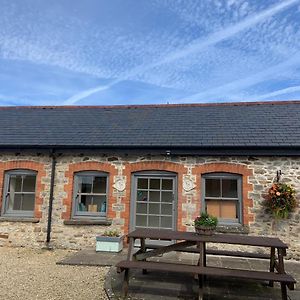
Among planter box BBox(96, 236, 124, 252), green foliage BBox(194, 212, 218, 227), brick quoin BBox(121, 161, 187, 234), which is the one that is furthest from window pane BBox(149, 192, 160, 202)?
green foliage BBox(194, 212, 218, 227)

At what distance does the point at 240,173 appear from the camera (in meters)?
8.39

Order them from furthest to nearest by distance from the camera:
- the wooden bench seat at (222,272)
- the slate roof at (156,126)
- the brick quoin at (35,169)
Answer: the brick quoin at (35,169)
the slate roof at (156,126)
the wooden bench seat at (222,272)

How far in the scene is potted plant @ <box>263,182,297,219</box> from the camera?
305 inches

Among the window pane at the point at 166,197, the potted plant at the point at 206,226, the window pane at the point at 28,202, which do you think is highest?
the window pane at the point at 166,197

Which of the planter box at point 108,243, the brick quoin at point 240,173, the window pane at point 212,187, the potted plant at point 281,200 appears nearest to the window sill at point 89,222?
the planter box at point 108,243

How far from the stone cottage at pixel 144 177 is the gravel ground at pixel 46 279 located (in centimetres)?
142

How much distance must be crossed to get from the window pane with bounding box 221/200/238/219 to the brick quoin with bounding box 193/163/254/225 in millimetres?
331

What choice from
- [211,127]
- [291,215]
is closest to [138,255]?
[291,215]

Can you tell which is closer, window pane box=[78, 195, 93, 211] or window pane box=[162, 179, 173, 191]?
window pane box=[162, 179, 173, 191]

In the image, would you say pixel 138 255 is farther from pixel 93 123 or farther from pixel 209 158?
pixel 93 123

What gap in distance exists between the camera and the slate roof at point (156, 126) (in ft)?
29.0

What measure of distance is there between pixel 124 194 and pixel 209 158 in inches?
106

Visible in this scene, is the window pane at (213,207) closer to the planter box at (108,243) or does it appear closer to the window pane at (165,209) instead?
the window pane at (165,209)

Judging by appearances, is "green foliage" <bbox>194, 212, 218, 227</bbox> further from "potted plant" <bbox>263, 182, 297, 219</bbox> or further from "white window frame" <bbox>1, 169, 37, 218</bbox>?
"white window frame" <bbox>1, 169, 37, 218</bbox>
